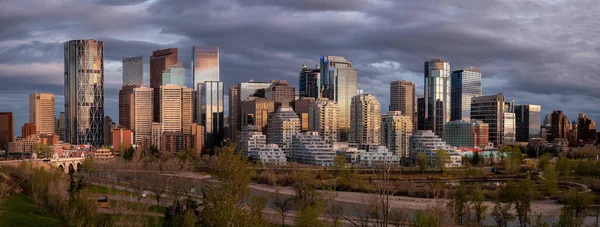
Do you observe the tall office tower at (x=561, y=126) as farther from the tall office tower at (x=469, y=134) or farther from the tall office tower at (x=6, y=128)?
the tall office tower at (x=6, y=128)

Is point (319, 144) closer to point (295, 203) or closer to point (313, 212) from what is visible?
point (295, 203)

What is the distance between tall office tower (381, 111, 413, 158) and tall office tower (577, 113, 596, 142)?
7530 centimetres

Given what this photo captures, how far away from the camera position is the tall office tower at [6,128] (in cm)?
17338

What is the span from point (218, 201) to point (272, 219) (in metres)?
20.2

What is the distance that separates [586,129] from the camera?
189000 mm

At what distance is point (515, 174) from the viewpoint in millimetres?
92812

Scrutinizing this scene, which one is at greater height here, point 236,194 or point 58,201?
point 236,194

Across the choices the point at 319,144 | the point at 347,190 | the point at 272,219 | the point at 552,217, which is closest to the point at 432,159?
the point at 319,144

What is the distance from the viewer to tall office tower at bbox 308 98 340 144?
159750 millimetres

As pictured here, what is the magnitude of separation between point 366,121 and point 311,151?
1932 inches

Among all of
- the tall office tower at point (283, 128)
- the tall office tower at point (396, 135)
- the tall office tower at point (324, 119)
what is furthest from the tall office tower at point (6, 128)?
the tall office tower at point (396, 135)

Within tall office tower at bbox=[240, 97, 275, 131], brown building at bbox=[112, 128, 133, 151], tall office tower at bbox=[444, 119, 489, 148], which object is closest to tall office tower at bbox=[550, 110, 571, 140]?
tall office tower at bbox=[444, 119, 489, 148]

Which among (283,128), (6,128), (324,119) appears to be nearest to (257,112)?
(324,119)

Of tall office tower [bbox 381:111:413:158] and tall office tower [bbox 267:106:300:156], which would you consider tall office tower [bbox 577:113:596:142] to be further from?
tall office tower [bbox 267:106:300:156]
